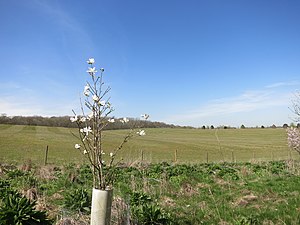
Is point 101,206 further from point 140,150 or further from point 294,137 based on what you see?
point 140,150

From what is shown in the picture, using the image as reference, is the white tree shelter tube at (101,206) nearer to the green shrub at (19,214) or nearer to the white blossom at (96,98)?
the white blossom at (96,98)

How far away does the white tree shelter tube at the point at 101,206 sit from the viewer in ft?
11.0

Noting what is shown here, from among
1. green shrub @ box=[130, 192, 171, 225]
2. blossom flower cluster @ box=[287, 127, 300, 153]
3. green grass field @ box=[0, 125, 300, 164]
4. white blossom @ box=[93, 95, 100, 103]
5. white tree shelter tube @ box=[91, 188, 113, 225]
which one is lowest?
green grass field @ box=[0, 125, 300, 164]

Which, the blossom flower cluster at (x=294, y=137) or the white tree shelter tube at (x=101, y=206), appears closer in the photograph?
the white tree shelter tube at (x=101, y=206)

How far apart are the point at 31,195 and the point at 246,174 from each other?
917 centimetres

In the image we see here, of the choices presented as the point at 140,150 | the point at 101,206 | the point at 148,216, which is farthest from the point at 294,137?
the point at 140,150

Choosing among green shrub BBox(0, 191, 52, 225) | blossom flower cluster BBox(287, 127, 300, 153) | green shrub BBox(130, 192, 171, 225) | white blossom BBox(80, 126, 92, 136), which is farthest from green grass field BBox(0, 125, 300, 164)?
white blossom BBox(80, 126, 92, 136)

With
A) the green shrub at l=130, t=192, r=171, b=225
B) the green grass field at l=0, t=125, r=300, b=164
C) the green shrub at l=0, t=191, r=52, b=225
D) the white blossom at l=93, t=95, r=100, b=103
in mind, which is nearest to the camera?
the white blossom at l=93, t=95, r=100, b=103

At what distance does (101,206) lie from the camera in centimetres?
336

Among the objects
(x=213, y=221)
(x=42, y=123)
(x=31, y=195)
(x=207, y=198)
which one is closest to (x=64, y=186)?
(x=31, y=195)

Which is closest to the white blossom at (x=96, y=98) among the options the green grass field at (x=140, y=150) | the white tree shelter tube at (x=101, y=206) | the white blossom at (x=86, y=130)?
the white blossom at (x=86, y=130)

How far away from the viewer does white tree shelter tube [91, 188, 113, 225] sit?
3.36 m

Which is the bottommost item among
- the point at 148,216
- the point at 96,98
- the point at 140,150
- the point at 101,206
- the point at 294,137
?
the point at 140,150

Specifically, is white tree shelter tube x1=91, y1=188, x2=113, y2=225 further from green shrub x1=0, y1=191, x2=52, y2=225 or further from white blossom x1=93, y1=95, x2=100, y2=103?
green shrub x1=0, y1=191, x2=52, y2=225
